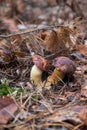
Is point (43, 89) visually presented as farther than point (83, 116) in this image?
Yes

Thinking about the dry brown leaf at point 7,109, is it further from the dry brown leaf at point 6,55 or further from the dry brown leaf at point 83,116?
the dry brown leaf at point 6,55

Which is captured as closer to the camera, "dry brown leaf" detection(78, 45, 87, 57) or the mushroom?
the mushroom

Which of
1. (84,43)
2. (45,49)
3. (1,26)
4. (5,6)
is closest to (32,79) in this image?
(45,49)

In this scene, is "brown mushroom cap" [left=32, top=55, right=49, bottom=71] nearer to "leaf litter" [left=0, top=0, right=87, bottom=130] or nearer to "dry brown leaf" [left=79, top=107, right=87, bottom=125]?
"leaf litter" [left=0, top=0, right=87, bottom=130]

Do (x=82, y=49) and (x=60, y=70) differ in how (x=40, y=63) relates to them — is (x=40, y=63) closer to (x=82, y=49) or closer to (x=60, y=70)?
(x=60, y=70)

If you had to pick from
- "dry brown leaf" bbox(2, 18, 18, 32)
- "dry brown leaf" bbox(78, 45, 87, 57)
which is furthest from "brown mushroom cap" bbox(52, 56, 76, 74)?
"dry brown leaf" bbox(2, 18, 18, 32)

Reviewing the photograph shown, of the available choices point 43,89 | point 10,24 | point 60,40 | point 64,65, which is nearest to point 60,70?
point 64,65

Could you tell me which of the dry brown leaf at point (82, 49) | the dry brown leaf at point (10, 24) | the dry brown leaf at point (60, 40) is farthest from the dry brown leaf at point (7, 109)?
the dry brown leaf at point (10, 24)
